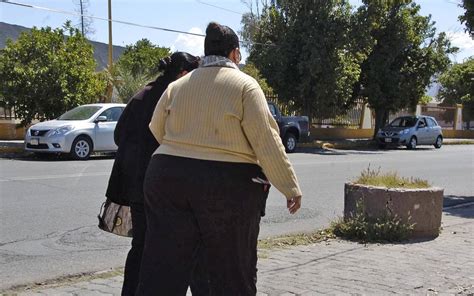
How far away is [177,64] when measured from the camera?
414 centimetres

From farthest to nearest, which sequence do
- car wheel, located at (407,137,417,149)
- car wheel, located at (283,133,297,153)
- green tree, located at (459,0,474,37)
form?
car wheel, located at (407,137,417,149) → car wheel, located at (283,133,297,153) → green tree, located at (459,0,474,37)

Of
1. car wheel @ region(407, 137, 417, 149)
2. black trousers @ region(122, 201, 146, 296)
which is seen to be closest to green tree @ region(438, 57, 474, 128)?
car wheel @ region(407, 137, 417, 149)

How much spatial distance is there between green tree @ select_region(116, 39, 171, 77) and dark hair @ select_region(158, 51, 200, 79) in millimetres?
22194

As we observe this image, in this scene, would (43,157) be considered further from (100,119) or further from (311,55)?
(311,55)

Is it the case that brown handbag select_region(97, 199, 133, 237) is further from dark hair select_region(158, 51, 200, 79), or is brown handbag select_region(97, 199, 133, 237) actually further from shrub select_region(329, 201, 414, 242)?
shrub select_region(329, 201, 414, 242)

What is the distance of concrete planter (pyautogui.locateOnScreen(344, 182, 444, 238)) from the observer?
7047 millimetres

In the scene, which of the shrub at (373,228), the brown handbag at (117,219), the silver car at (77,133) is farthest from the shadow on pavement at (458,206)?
the silver car at (77,133)

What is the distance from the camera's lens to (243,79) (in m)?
3.27

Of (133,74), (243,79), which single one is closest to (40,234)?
(243,79)

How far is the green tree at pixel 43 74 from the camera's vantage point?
1848 centimetres

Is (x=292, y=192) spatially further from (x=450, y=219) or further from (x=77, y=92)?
(x=77, y=92)

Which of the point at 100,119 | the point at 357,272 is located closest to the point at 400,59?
the point at 100,119

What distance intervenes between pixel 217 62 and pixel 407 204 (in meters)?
4.39

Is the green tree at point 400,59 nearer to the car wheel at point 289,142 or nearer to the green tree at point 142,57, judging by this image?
the car wheel at point 289,142
